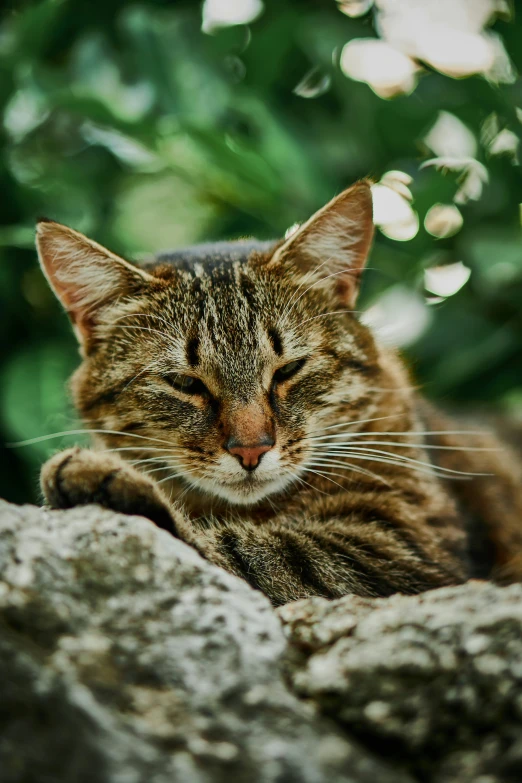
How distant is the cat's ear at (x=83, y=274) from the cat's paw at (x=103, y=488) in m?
0.90

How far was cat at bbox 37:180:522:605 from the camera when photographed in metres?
2.16

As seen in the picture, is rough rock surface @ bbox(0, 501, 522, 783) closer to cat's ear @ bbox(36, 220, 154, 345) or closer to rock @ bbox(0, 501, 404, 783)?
rock @ bbox(0, 501, 404, 783)

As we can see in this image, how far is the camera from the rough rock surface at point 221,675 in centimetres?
112

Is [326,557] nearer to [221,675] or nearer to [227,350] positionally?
[227,350]

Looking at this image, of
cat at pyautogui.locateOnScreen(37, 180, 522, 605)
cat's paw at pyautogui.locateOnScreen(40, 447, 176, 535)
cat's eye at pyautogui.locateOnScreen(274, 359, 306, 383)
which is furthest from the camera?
cat's eye at pyautogui.locateOnScreen(274, 359, 306, 383)

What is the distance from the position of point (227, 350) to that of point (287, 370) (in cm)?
21

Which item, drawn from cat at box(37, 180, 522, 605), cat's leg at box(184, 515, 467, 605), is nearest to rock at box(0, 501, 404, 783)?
cat's leg at box(184, 515, 467, 605)

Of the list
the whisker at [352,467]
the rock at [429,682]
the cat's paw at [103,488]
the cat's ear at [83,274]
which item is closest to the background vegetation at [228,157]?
the cat's ear at [83,274]

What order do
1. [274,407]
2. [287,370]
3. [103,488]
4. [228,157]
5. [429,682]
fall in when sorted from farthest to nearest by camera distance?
[228,157] → [287,370] → [274,407] → [103,488] → [429,682]

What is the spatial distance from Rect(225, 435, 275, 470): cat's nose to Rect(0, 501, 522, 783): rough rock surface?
0.65m

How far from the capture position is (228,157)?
11.1ft

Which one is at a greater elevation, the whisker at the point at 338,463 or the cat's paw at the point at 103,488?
the cat's paw at the point at 103,488

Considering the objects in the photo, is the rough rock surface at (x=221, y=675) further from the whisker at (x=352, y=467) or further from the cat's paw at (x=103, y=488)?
the whisker at (x=352, y=467)

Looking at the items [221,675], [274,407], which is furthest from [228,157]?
[221,675]
